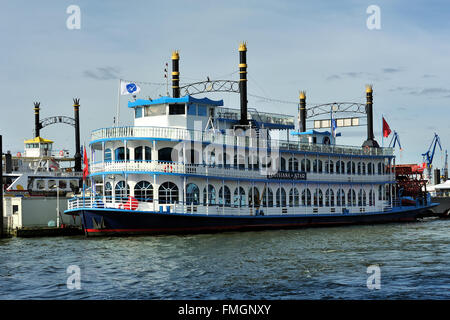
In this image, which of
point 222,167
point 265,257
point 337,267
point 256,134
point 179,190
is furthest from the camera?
point 256,134

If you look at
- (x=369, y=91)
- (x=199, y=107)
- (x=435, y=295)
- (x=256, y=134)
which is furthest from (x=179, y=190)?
(x=369, y=91)

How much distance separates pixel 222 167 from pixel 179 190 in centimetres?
365

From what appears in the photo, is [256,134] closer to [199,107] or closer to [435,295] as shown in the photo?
[199,107]

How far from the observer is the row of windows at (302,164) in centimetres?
3350

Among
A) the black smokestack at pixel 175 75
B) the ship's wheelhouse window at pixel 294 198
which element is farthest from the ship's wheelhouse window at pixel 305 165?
the black smokestack at pixel 175 75

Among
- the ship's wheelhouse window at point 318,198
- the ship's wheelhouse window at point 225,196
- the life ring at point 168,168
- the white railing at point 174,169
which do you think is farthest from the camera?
the ship's wheelhouse window at point 318,198

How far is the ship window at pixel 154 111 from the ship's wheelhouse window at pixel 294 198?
1057 centimetres

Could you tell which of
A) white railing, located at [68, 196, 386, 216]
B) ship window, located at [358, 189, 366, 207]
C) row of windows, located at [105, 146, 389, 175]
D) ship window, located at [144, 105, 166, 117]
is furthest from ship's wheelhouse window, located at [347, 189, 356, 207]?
ship window, located at [144, 105, 166, 117]

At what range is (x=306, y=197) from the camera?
1640 inches

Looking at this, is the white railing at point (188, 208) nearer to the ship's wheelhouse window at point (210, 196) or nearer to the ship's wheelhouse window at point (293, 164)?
the ship's wheelhouse window at point (210, 196)

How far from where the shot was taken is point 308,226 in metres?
40.9

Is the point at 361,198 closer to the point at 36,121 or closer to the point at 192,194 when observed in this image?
the point at 192,194

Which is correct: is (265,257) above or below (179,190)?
below

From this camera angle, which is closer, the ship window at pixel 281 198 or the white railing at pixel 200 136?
the white railing at pixel 200 136
